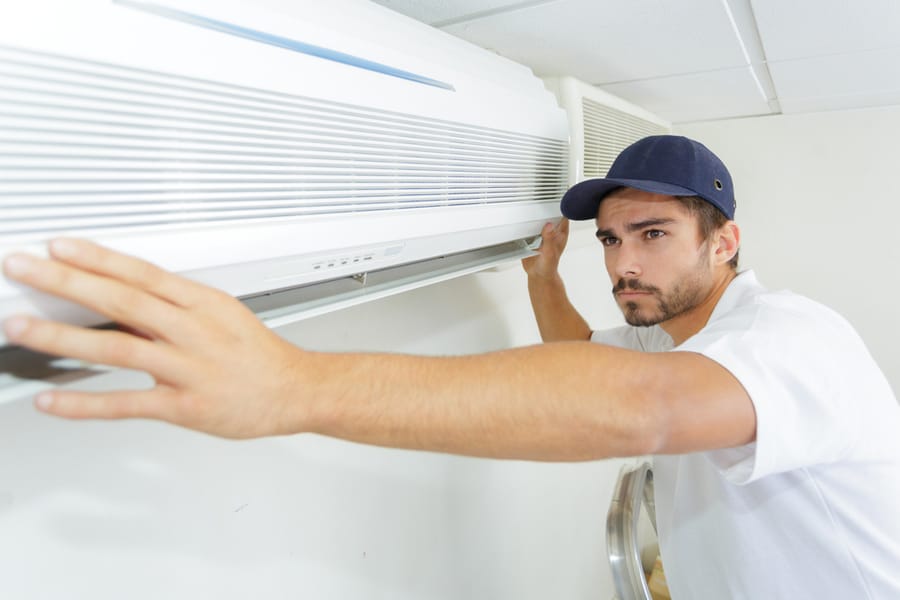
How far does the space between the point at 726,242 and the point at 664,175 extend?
24cm

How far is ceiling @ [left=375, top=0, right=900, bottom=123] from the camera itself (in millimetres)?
977

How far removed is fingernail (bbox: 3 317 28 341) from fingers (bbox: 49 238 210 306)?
0.05m

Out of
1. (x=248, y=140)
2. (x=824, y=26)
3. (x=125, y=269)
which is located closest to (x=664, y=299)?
(x=824, y=26)

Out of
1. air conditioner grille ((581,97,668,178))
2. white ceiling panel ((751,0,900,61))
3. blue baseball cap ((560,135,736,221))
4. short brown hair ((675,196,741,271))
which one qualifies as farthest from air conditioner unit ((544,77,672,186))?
white ceiling panel ((751,0,900,61))

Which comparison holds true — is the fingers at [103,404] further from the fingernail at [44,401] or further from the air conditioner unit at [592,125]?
the air conditioner unit at [592,125]

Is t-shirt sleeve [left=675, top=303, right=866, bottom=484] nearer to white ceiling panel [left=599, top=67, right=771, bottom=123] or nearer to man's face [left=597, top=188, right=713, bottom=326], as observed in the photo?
man's face [left=597, top=188, right=713, bottom=326]

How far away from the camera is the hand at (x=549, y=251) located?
4.15ft

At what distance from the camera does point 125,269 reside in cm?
Result: 42

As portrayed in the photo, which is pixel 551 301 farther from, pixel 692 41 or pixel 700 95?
pixel 700 95

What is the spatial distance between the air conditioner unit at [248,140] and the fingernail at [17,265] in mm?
12

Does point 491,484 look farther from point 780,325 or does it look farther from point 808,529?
point 780,325

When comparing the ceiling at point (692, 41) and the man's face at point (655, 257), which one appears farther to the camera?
the man's face at point (655, 257)

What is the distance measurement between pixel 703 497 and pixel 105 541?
1039 millimetres

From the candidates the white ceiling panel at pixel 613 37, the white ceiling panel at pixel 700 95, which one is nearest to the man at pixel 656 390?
the white ceiling panel at pixel 613 37
